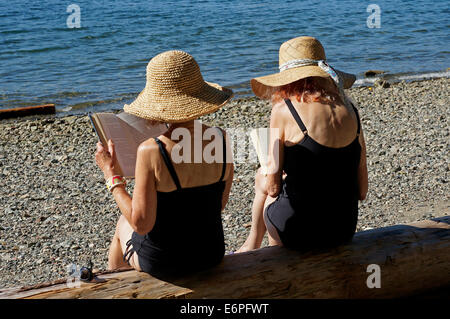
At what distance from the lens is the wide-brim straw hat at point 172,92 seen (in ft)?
9.26

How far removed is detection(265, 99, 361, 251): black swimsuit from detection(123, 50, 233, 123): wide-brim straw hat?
0.57 meters

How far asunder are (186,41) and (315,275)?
12.9 metres

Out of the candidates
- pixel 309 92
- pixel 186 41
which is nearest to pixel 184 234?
pixel 309 92

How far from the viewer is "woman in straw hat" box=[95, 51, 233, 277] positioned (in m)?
2.77

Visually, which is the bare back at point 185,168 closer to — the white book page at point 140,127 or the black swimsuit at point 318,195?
the white book page at point 140,127

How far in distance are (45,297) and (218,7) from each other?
58.7 feet

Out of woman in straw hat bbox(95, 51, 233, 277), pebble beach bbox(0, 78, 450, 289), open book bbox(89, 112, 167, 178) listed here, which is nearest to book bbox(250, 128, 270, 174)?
woman in straw hat bbox(95, 51, 233, 277)

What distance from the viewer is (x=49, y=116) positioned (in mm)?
→ 9648

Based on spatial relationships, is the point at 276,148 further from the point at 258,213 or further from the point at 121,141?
the point at 121,141

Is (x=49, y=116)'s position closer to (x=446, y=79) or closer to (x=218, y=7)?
(x=446, y=79)

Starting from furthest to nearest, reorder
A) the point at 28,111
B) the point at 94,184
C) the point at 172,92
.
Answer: the point at 28,111, the point at 94,184, the point at 172,92

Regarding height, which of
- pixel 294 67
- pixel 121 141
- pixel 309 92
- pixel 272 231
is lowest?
pixel 272 231

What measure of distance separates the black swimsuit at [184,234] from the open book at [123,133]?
363 mm

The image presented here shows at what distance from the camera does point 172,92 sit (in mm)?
2871
